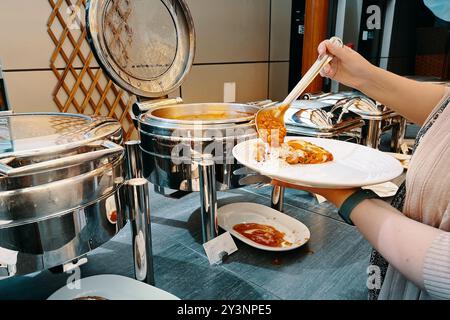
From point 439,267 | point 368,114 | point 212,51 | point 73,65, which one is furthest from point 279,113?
point 212,51

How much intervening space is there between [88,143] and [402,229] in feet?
1.96

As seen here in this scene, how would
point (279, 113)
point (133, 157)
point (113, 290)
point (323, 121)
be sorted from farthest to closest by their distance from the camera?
point (323, 121) → point (133, 157) → point (279, 113) → point (113, 290)

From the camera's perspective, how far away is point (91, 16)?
0.91 meters

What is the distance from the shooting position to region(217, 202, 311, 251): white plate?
1.02 metres

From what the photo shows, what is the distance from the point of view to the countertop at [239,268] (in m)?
0.85

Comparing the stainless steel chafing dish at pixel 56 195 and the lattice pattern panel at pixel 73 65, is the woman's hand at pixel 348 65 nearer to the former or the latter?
the stainless steel chafing dish at pixel 56 195

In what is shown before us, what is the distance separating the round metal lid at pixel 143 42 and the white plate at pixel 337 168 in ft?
1.52

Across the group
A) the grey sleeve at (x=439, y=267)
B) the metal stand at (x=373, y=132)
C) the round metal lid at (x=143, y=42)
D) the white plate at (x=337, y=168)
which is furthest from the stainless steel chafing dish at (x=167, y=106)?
the metal stand at (x=373, y=132)

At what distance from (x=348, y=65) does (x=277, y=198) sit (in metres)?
0.56

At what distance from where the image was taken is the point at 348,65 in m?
0.89

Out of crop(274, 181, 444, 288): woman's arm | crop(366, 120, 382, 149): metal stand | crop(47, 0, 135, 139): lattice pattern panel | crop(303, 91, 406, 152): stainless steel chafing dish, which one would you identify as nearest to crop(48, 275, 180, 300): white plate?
crop(274, 181, 444, 288): woman's arm

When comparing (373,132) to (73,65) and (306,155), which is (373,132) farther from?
(73,65)
